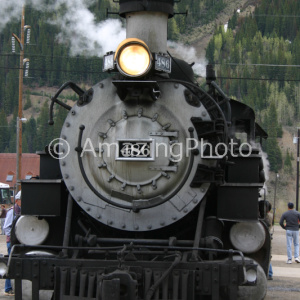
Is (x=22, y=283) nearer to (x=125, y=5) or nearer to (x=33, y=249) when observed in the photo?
(x=33, y=249)

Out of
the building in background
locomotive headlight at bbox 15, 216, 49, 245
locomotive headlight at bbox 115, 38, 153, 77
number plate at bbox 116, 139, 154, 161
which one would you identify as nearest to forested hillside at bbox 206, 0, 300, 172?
the building in background

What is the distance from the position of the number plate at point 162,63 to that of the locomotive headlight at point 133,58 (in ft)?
0.69

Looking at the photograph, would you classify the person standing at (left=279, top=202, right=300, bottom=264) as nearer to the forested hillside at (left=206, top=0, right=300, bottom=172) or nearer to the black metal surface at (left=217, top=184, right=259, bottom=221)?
the black metal surface at (left=217, top=184, right=259, bottom=221)

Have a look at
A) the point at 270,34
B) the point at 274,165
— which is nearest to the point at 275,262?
the point at 274,165

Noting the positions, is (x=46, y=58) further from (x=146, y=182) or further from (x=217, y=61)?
(x=146, y=182)

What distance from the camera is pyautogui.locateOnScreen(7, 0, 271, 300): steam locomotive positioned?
6344mm

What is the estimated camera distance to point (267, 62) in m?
107

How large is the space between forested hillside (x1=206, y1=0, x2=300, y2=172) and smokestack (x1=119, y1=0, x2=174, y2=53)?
83.7 metres

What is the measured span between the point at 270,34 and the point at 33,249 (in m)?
117

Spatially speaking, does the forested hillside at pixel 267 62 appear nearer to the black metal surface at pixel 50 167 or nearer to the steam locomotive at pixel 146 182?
the black metal surface at pixel 50 167

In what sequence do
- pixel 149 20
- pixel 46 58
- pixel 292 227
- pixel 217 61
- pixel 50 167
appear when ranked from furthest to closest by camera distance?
1. pixel 46 58
2. pixel 217 61
3. pixel 292 227
4. pixel 50 167
5. pixel 149 20

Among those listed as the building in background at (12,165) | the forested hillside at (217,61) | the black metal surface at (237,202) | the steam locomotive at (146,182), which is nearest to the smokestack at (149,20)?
the steam locomotive at (146,182)

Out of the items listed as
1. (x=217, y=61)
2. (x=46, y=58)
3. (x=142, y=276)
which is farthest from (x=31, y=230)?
(x=46, y=58)

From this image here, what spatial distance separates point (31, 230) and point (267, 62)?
340 feet
